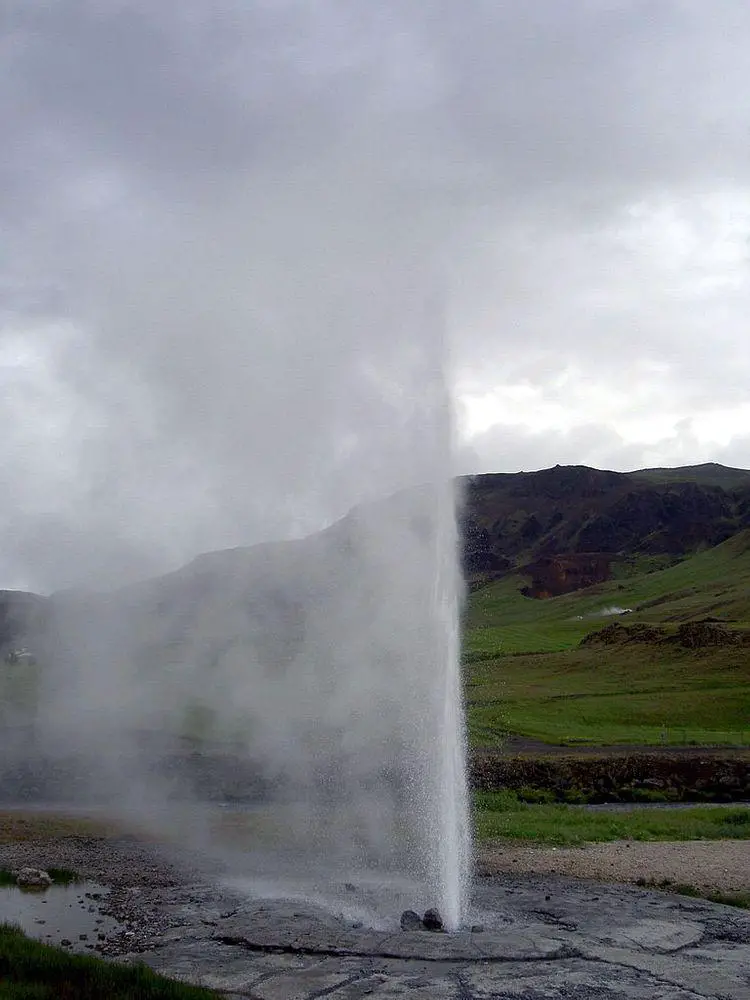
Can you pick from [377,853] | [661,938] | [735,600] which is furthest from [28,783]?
[735,600]

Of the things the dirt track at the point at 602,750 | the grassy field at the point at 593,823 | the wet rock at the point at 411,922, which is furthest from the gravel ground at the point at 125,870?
the dirt track at the point at 602,750

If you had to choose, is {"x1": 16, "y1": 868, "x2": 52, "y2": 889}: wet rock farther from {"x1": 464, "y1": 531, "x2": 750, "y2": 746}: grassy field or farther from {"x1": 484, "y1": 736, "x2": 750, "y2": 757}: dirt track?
{"x1": 464, "y1": 531, "x2": 750, "y2": 746}: grassy field

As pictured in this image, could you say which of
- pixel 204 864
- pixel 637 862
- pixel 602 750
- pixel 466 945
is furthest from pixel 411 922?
pixel 602 750

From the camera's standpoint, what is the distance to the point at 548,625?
460 feet

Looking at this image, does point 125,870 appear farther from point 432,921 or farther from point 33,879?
point 432,921

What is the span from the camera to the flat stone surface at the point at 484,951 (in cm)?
1208

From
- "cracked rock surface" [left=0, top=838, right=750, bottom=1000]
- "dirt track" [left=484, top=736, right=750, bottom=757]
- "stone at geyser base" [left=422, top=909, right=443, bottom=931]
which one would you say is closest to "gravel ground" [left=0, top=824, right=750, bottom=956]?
"cracked rock surface" [left=0, top=838, right=750, bottom=1000]

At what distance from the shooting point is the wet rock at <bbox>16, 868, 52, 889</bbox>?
63.5 ft

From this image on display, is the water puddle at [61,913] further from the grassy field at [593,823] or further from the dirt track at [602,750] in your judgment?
the dirt track at [602,750]

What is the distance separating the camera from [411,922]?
1498 cm

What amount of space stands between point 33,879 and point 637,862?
1355 cm

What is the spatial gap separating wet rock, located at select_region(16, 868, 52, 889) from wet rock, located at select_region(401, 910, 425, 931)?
874cm

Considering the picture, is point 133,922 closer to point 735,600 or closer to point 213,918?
point 213,918

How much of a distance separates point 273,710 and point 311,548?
9.15m
